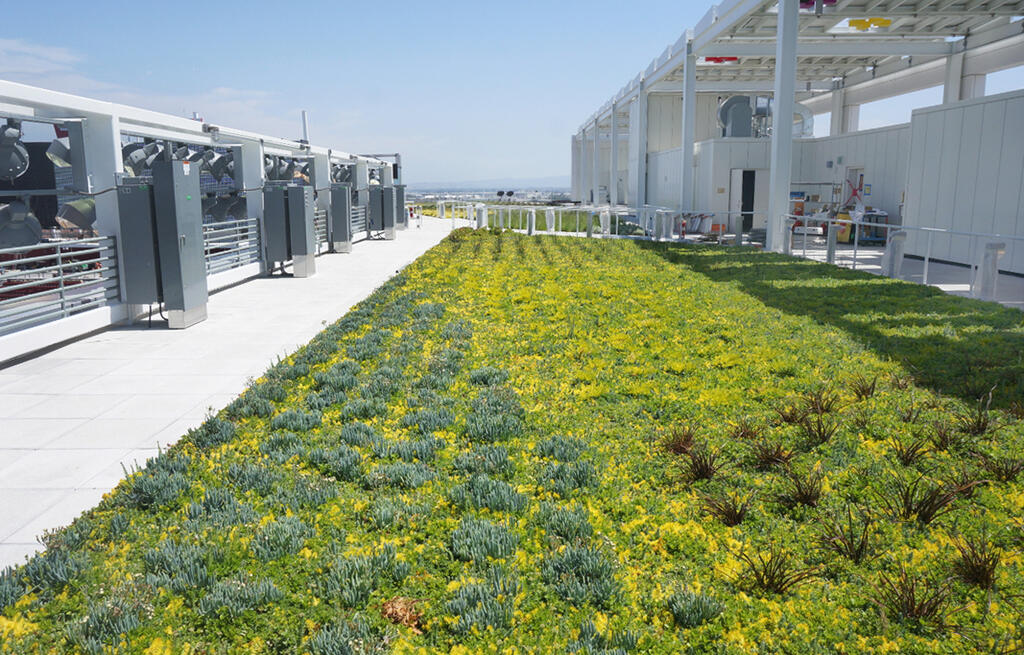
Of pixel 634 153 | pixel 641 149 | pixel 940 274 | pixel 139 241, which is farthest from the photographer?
pixel 634 153

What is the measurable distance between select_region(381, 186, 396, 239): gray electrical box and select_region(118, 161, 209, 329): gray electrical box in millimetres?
15824

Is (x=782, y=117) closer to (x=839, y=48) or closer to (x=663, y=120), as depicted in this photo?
(x=839, y=48)

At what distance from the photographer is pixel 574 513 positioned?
3.86 meters

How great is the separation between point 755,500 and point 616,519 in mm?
851

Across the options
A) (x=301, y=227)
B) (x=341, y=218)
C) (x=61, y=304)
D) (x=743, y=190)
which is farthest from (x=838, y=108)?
(x=61, y=304)

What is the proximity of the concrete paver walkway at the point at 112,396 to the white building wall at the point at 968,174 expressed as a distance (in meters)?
11.5

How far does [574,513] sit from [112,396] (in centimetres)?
481

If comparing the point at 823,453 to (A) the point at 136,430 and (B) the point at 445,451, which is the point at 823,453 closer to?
(B) the point at 445,451

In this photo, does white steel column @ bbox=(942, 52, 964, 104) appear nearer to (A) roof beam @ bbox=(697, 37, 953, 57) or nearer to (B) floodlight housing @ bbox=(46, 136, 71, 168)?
(A) roof beam @ bbox=(697, 37, 953, 57)

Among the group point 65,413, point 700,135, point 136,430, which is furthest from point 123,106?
point 700,135

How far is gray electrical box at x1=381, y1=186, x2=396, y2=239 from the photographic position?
25281 mm

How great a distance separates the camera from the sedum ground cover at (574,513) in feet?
9.80

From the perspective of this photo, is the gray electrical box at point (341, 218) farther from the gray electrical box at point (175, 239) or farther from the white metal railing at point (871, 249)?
the white metal railing at point (871, 249)

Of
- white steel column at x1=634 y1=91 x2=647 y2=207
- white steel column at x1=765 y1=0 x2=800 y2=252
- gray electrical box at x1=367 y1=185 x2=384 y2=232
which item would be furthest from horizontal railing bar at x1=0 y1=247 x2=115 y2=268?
white steel column at x1=634 y1=91 x2=647 y2=207
